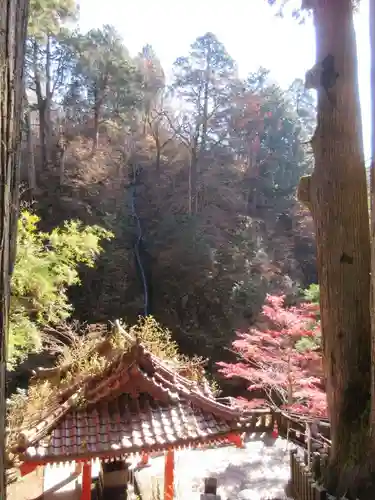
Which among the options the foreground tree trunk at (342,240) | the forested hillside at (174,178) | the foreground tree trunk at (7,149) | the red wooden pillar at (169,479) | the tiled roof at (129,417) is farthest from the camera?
the forested hillside at (174,178)

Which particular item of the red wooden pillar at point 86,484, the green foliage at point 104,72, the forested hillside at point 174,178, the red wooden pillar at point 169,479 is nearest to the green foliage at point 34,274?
the red wooden pillar at point 86,484

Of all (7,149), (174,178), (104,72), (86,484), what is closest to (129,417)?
(86,484)

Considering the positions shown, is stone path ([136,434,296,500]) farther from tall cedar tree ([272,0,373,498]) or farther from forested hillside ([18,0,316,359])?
forested hillside ([18,0,316,359])

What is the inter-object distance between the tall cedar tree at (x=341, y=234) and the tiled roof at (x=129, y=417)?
86.0 inches

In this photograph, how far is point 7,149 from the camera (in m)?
0.95

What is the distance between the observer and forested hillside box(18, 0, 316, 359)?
14.2 metres

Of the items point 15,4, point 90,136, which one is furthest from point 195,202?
point 15,4

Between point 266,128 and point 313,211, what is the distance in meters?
16.7

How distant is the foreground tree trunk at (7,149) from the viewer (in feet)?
3.00

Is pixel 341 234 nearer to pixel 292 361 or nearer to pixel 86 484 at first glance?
pixel 86 484

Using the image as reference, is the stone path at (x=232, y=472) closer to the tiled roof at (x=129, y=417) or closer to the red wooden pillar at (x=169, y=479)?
the red wooden pillar at (x=169, y=479)

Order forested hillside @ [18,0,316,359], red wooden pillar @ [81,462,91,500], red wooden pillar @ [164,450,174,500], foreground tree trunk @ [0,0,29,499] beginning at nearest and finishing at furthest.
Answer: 1. foreground tree trunk @ [0,0,29,499]
2. red wooden pillar @ [81,462,91,500]
3. red wooden pillar @ [164,450,174,500]
4. forested hillside @ [18,0,316,359]

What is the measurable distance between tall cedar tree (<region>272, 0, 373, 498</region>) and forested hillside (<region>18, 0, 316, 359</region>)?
10193 millimetres

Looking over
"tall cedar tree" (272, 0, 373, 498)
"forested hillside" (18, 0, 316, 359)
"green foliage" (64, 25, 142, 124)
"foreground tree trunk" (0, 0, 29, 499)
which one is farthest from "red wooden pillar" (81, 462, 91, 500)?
"green foliage" (64, 25, 142, 124)
